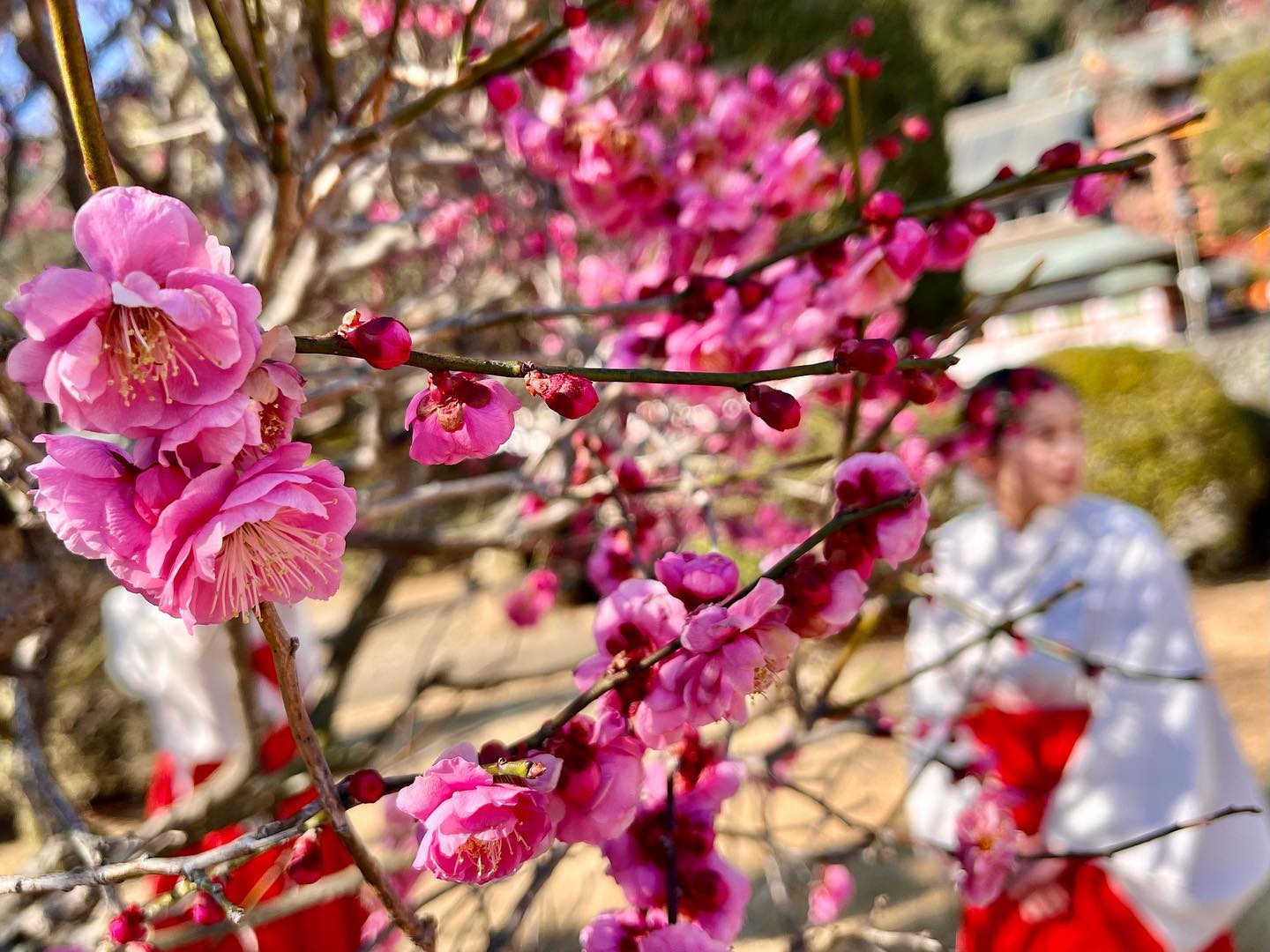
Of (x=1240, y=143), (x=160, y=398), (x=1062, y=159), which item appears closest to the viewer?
(x=160, y=398)

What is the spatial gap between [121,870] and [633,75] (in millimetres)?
3113

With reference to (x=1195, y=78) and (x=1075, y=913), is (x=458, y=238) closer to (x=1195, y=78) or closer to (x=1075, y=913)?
(x=1075, y=913)

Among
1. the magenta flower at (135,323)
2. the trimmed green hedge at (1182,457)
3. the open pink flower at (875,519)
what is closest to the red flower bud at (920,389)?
the open pink flower at (875,519)

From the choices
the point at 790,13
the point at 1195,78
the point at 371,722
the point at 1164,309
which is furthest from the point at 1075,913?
the point at 1195,78

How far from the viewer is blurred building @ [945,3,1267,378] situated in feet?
55.9

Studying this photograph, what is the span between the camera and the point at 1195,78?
19.2 meters

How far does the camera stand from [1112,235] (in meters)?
18.6

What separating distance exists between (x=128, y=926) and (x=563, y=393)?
0.64m

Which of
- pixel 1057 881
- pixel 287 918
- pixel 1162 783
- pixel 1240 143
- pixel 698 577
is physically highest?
pixel 1240 143

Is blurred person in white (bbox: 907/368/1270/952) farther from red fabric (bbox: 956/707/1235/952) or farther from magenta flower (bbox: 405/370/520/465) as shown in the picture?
magenta flower (bbox: 405/370/520/465)

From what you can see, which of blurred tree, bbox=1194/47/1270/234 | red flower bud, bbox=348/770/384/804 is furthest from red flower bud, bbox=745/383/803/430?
blurred tree, bbox=1194/47/1270/234

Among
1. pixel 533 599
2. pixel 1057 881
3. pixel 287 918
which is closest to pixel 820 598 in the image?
pixel 1057 881

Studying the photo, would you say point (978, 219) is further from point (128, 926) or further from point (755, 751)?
point (755, 751)

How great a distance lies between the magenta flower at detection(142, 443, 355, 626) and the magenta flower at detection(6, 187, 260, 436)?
5 cm
